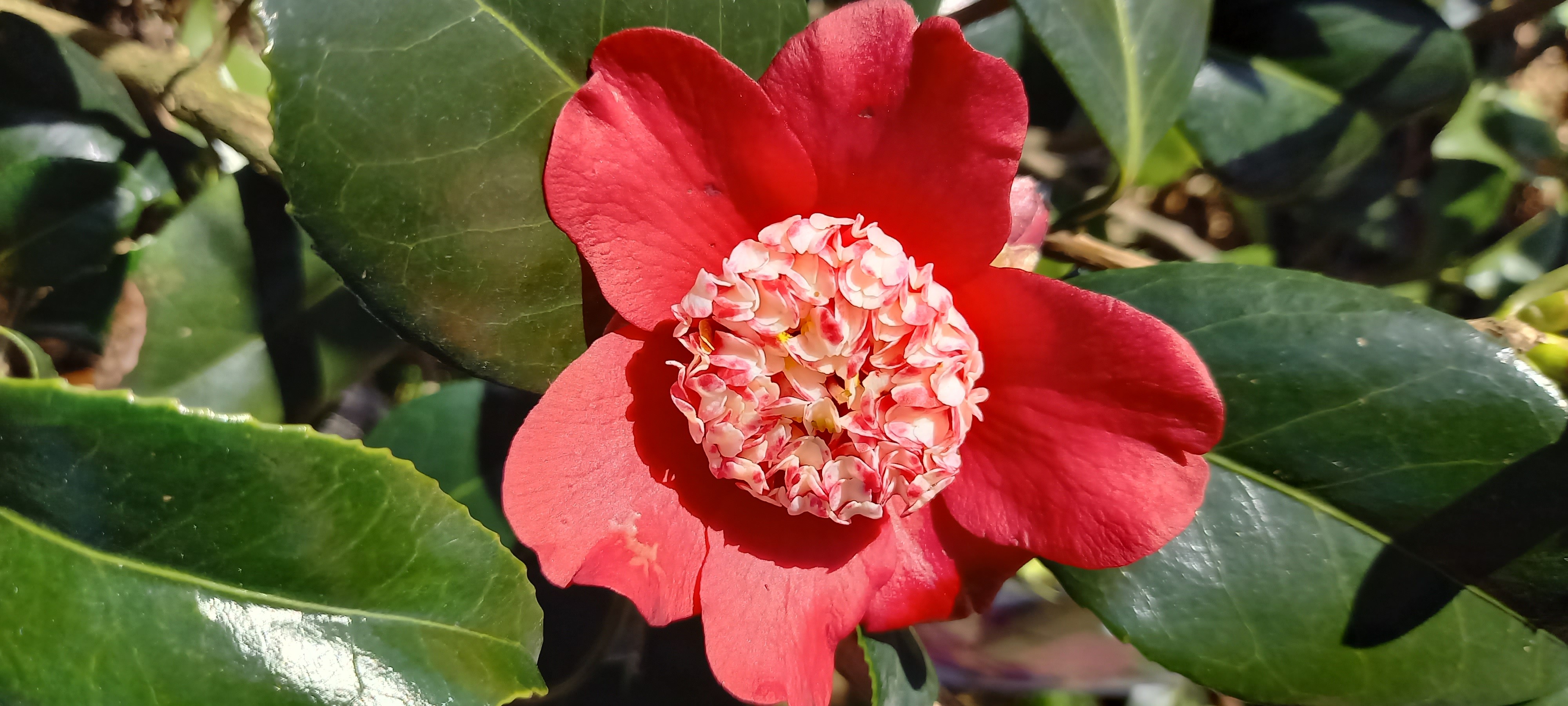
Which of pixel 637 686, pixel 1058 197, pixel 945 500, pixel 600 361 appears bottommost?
pixel 637 686

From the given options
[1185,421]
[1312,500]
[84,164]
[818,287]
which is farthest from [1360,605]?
[84,164]

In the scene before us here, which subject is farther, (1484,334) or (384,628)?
(1484,334)

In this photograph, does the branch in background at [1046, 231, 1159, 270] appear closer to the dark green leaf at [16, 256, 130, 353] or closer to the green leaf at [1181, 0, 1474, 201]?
the green leaf at [1181, 0, 1474, 201]

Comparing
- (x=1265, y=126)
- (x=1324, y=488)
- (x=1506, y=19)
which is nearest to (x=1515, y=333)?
(x=1324, y=488)

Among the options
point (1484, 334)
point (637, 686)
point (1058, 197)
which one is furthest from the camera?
point (1058, 197)

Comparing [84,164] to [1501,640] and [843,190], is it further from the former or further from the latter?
[1501,640]

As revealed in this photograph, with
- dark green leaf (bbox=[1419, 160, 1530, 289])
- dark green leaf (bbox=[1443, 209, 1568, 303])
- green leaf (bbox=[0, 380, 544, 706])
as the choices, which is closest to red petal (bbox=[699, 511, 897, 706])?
green leaf (bbox=[0, 380, 544, 706])

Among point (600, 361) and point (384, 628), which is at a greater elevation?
point (600, 361)

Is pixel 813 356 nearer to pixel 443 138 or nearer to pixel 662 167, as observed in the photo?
pixel 662 167

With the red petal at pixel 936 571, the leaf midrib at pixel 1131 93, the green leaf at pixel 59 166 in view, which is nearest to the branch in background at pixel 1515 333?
the leaf midrib at pixel 1131 93
